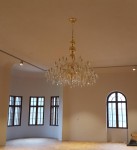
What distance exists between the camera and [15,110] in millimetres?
11734

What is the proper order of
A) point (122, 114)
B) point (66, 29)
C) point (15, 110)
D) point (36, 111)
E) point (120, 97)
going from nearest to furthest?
point (66, 29)
point (122, 114)
point (120, 97)
point (15, 110)
point (36, 111)

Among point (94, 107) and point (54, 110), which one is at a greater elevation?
point (94, 107)

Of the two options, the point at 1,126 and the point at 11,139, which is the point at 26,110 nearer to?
the point at 11,139

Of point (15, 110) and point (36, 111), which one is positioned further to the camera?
point (36, 111)

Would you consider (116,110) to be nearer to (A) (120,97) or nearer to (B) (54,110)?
(A) (120,97)

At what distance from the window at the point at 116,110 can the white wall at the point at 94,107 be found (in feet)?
1.00

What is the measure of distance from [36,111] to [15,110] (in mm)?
1217

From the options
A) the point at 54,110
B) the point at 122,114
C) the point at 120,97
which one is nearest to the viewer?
the point at 122,114

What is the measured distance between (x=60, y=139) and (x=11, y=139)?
2.48 m

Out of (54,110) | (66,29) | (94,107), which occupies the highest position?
(66,29)

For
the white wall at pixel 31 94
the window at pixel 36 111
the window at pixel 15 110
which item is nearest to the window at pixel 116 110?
the white wall at pixel 31 94

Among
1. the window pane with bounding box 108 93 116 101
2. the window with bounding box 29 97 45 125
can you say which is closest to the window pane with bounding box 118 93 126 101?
the window pane with bounding box 108 93 116 101

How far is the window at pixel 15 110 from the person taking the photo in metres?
11.5

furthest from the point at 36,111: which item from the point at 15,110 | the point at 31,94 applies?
the point at 15,110
